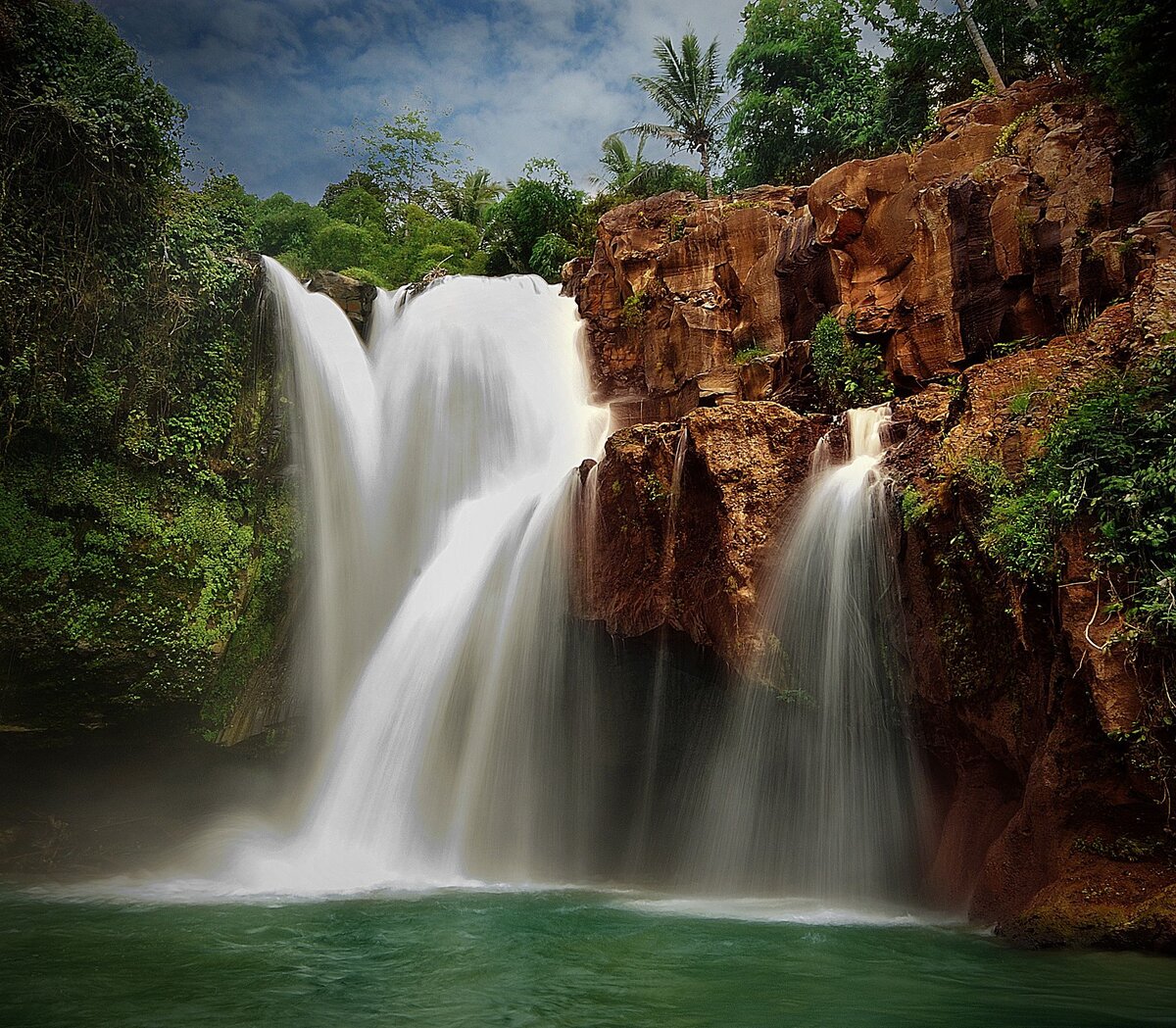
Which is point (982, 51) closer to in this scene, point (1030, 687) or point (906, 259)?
point (906, 259)

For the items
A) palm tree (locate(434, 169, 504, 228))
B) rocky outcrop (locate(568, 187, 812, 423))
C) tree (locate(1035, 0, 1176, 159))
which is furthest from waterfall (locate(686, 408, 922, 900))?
palm tree (locate(434, 169, 504, 228))

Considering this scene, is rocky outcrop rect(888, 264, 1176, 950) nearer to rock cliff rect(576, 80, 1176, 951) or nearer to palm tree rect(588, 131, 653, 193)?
rock cliff rect(576, 80, 1176, 951)

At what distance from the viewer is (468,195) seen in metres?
38.4

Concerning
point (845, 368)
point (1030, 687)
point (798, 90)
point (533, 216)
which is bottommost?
point (1030, 687)

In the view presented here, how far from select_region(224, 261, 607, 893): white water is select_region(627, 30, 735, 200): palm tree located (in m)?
17.9

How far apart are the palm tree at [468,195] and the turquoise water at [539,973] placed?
110ft

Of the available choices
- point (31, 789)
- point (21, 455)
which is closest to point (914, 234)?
point (21, 455)

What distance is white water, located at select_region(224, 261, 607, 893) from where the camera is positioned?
1102 centimetres

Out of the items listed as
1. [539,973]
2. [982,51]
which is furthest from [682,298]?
[982,51]

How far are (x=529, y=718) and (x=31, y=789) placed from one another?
727 centimetres

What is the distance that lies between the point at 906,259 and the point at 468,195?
97.4 feet

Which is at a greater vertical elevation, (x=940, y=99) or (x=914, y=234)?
(x=940, y=99)

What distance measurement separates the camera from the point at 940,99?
82.0 feet

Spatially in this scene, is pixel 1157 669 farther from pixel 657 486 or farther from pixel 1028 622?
pixel 657 486
